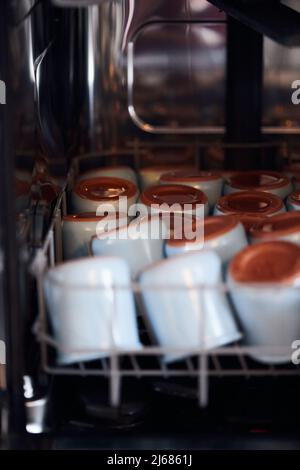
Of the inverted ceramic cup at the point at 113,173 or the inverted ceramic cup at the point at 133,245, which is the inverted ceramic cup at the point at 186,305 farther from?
the inverted ceramic cup at the point at 113,173

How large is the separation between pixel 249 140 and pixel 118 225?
508 millimetres

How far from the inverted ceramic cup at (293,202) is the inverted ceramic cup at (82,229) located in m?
0.29

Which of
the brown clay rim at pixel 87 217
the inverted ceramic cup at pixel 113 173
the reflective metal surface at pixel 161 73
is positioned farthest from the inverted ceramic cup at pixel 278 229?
the reflective metal surface at pixel 161 73

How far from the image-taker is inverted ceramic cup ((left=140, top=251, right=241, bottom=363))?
3.01 ft

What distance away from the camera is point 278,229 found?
1080mm

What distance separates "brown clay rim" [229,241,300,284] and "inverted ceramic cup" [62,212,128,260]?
0.86 feet

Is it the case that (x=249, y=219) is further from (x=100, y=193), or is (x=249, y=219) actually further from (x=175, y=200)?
(x=100, y=193)

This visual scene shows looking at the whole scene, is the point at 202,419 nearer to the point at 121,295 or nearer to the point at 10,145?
the point at 121,295

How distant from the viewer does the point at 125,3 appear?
1.57 meters

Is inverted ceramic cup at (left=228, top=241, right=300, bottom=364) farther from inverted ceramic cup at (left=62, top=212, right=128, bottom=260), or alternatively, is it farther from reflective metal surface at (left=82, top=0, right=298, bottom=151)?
reflective metal surface at (left=82, top=0, right=298, bottom=151)

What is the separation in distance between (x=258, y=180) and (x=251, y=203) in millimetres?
162

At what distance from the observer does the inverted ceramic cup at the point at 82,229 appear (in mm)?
1180

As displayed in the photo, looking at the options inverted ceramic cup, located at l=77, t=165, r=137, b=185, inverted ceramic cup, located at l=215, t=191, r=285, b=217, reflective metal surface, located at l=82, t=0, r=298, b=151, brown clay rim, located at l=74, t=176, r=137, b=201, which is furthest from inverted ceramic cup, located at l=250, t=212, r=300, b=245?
reflective metal surface, located at l=82, t=0, r=298, b=151

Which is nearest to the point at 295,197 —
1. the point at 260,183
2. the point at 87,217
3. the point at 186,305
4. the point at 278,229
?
the point at 260,183
